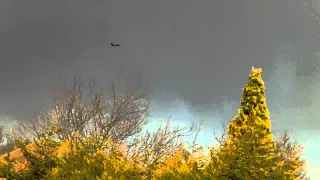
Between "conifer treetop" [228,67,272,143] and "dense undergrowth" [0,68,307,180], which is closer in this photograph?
"dense undergrowth" [0,68,307,180]

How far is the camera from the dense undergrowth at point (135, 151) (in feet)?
38.5

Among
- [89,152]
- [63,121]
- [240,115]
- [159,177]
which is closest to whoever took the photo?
[159,177]

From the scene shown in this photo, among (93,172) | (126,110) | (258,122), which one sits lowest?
(93,172)

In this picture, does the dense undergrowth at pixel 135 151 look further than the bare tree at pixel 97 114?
No

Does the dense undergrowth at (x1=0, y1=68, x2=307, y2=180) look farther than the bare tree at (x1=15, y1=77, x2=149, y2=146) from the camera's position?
No

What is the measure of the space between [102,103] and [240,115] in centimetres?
1074

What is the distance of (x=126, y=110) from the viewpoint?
94.1ft

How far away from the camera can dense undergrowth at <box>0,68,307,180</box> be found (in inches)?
462

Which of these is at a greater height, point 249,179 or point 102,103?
point 102,103

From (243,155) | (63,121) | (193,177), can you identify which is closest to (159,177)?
(193,177)

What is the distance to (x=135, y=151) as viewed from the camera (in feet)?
86.6

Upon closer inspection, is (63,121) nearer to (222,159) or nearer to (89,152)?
(89,152)

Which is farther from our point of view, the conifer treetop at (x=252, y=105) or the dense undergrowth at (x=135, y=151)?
the conifer treetop at (x=252, y=105)

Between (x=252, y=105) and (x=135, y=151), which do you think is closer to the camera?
(x=252, y=105)
